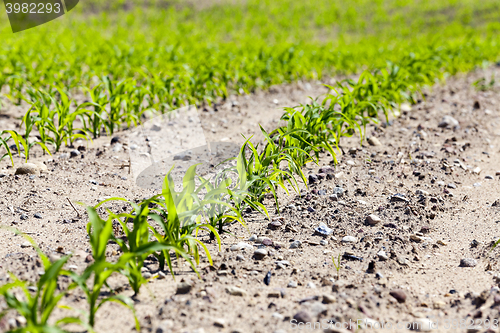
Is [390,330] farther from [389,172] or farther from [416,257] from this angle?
[389,172]

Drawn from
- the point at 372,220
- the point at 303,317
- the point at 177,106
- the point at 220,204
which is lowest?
the point at 303,317

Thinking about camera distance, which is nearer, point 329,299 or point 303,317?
point 303,317

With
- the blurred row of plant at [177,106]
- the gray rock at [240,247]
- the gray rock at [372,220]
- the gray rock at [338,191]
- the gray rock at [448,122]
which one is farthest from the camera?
the gray rock at [448,122]

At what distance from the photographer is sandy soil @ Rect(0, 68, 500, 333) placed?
2016 mm

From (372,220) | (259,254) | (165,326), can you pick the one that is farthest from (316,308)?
(372,220)

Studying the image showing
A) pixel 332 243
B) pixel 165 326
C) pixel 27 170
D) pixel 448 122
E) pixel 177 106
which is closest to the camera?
pixel 165 326

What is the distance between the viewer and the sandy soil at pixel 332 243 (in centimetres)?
202

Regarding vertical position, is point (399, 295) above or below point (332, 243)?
below

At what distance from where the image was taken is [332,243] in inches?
107

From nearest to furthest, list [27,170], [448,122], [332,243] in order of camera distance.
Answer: [332,243] → [27,170] → [448,122]

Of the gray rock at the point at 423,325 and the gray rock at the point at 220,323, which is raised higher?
the gray rock at the point at 220,323

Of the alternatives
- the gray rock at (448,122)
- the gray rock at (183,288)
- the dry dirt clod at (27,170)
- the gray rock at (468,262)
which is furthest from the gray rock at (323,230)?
the gray rock at (448,122)

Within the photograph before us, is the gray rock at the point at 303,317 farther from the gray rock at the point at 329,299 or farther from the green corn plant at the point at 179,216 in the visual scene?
the green corn plant at the point at 179,216

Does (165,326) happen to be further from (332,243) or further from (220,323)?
(332,243)
